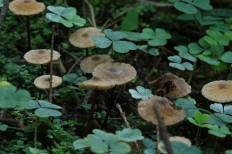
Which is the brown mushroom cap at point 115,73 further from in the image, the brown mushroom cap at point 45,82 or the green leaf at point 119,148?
the green leaf at point 119,148

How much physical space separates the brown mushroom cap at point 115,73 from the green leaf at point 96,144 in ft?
2.20

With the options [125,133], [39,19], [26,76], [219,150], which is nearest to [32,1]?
[39,19]

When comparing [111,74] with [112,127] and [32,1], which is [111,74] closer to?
[112,127]

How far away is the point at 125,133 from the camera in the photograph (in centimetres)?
195

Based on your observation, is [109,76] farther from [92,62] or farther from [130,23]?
[130,23]

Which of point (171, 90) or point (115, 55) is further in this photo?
point (115, 55)

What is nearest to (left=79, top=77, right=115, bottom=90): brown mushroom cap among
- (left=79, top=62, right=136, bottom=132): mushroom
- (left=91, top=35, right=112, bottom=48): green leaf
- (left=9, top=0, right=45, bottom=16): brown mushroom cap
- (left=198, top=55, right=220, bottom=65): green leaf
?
(left=79, top=62, right=136, bottom=132): mushroom

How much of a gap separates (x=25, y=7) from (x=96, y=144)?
1940 millimetres

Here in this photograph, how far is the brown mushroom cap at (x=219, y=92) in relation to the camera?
7.74ft

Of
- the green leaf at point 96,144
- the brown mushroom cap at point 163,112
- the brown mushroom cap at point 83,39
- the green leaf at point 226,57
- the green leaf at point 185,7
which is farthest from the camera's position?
the green leaf at point 185,7

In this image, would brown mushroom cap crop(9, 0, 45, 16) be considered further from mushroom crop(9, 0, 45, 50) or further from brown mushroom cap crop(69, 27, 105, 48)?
brown mushroom cap crop(69, 27, 105, 48)

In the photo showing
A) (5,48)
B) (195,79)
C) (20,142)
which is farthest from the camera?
(195,79)

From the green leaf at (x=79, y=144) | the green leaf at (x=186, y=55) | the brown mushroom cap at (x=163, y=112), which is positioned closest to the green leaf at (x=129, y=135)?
the brown mushroom cap at (x=163, y=112)

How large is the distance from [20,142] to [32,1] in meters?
1.69
